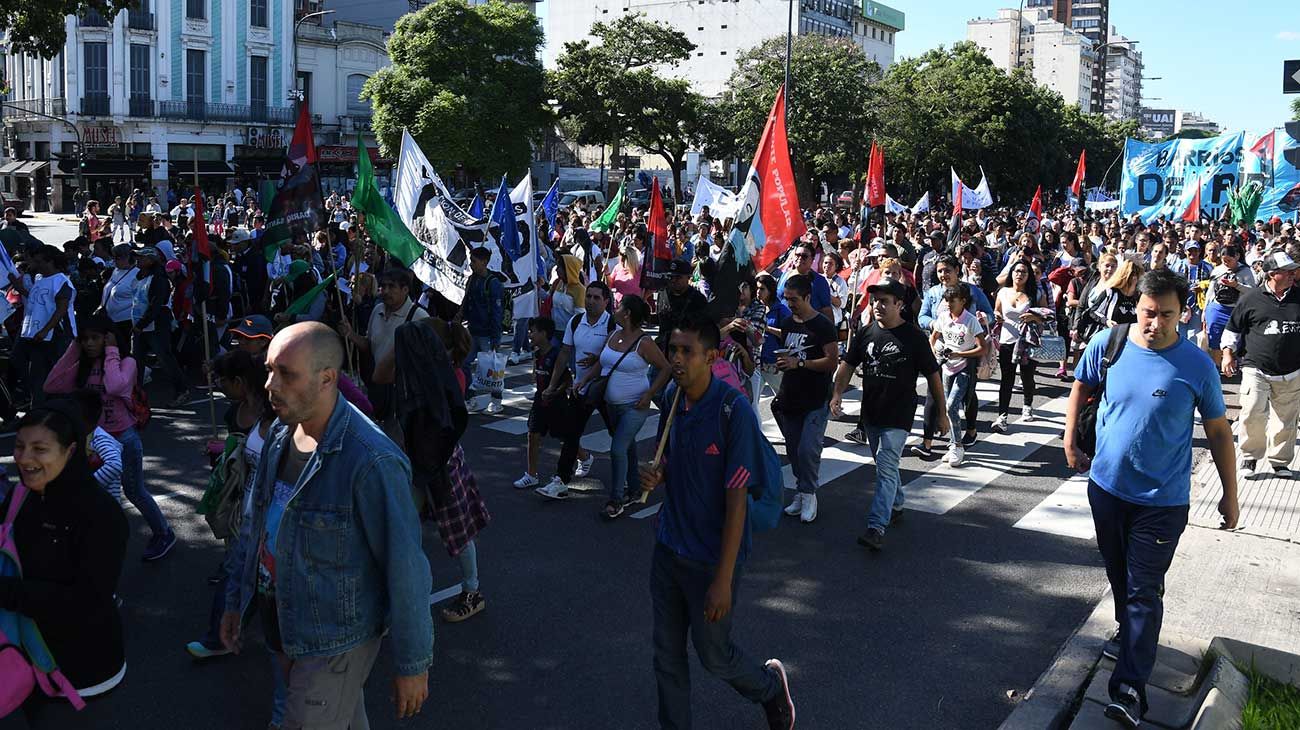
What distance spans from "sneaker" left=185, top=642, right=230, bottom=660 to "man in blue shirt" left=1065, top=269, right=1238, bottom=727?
405 cm

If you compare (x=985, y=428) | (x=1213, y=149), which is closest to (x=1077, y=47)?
(x=1213, y=149)

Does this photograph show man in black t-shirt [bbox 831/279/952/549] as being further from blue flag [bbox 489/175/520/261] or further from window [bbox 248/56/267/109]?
window [bbox 248/56/267/109]

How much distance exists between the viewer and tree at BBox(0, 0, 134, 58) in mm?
14266

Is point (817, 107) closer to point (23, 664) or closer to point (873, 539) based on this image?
point (873, 539)

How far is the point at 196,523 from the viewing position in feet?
24.5

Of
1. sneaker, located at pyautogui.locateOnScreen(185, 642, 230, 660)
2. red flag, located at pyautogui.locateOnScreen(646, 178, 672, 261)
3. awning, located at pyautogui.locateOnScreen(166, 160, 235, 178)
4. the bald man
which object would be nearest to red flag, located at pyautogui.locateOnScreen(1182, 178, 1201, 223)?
red flag, located at pyautogui.locateOnScreen(646, 178, 672, 261)

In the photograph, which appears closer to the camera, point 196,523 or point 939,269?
point 196,523

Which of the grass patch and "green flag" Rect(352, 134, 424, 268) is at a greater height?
"green flag" Rect(352, 134, 424, 268)

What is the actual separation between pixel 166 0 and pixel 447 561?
50.8 m

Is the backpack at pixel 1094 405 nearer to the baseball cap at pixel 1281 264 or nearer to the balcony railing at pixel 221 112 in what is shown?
the baseball cap at pixel 1281 264

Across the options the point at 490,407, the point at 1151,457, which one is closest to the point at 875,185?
the point at 490,407

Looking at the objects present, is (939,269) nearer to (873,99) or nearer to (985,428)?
(985,428)

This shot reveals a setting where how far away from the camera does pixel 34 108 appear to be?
169 feet

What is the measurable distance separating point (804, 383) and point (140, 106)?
50.5 meters
